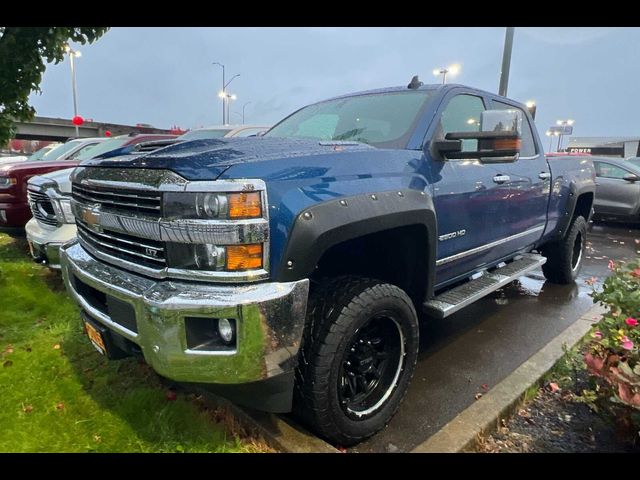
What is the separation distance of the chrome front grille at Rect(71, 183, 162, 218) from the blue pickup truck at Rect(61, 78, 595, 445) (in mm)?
10

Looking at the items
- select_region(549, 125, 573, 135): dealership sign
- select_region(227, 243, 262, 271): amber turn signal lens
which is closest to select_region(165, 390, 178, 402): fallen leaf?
select_region(227, 243, 262, 271): amber turn signal lens

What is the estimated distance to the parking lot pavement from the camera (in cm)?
251

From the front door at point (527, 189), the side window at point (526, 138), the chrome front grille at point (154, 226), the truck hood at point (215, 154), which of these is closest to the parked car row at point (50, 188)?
the truck hood at point (215, 154)

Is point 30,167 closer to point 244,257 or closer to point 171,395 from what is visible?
point 171,395

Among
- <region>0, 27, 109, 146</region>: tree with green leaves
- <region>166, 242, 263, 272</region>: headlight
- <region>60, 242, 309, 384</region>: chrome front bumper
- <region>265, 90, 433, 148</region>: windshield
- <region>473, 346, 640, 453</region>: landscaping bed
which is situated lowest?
<region>473, 346, 640, 453</region>: landscaping bed

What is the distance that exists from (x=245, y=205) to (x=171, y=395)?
144cm

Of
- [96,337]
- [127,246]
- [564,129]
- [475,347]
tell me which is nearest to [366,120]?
[127,246]

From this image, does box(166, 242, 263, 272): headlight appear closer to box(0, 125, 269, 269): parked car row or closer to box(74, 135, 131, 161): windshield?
box(0, 125, 269, 269): parked car row

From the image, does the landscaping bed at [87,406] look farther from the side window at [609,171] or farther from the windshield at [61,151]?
the side window at [609,171]

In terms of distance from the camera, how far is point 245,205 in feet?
5.74

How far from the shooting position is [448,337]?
3.67 m

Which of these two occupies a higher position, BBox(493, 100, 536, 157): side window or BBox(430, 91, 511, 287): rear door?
BBox(493, 100, 536, 157): side window
